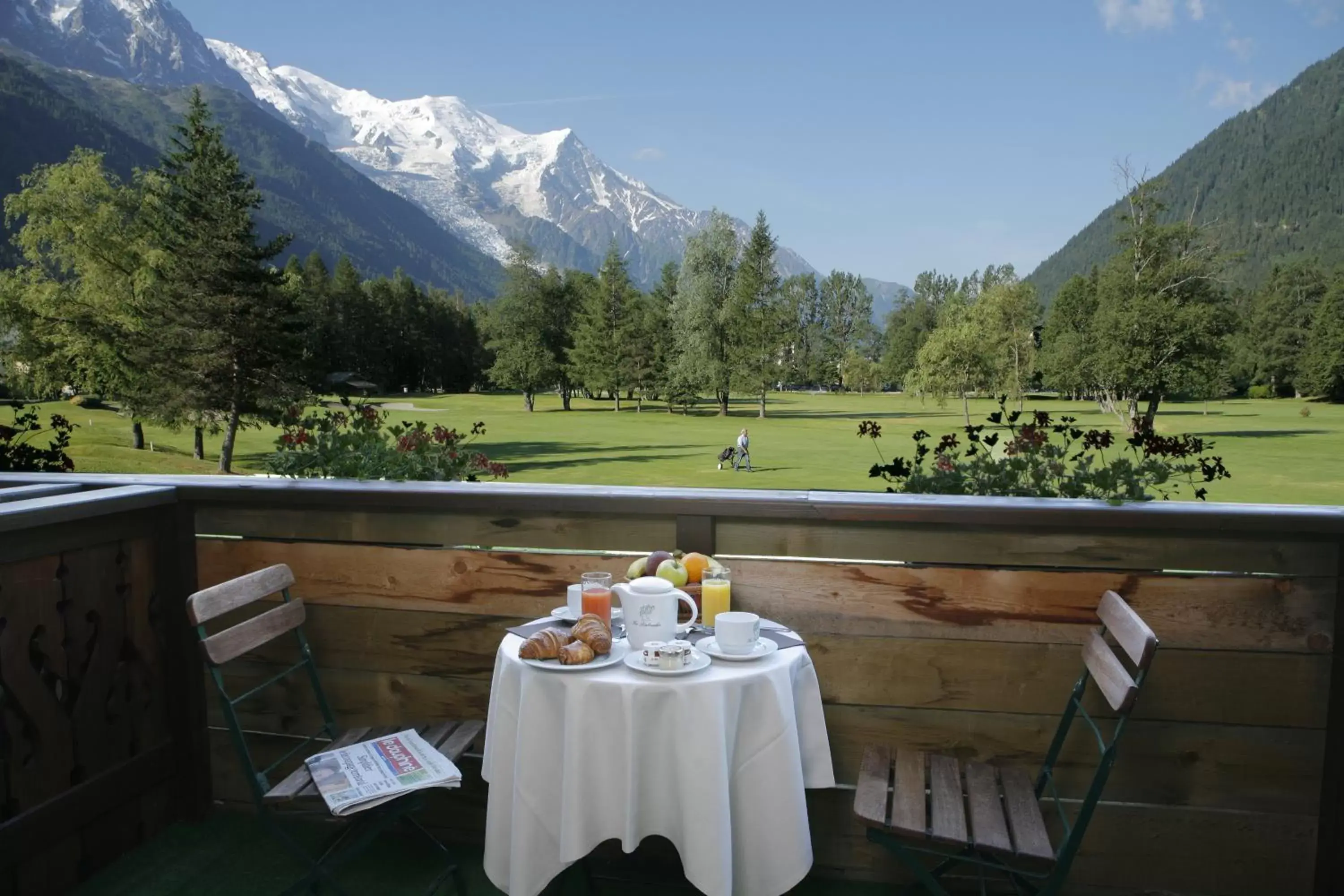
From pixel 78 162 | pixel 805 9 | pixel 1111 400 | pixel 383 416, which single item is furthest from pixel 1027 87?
pixel 383 416

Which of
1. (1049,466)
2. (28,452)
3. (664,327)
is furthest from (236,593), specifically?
(664,327)

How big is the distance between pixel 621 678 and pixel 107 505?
1746 mm

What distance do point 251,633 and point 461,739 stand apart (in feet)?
2.07

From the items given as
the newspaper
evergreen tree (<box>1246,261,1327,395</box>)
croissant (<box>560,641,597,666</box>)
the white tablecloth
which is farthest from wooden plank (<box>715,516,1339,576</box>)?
evergreen tree (<box>1246,261,1327,395</box>)

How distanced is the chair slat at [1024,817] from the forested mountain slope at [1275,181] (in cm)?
9780

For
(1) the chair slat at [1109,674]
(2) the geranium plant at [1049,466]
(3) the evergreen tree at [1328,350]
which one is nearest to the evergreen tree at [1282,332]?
(3) the evergreen tree at [1328,350]

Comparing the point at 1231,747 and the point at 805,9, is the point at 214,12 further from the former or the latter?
the point at 1231,747

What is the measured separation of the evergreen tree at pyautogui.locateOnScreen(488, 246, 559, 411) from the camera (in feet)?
165

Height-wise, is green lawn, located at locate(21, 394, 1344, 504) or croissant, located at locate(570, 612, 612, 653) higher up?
croissant, located at locate(570, 612, 612, 653)

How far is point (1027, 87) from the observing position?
138 ft

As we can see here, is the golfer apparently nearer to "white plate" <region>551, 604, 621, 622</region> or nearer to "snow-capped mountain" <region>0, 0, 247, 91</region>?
"white plate" <region>551, 604, 621, 622</region>

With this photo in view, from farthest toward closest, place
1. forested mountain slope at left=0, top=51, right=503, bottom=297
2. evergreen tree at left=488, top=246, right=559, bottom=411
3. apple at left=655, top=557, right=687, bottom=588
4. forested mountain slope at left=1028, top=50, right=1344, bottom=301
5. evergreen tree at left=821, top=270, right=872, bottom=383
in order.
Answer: forested mountain slope at left=1028, top=50, right=1344, bottom=301
forested mountain slope at left=0, top=51, right=503, bottom=297
evergreen tree at left=821, top=270, right=872, bottom=383
evergreen tree at left=488, top=246, right=559, bottom=411
apple at left=655, top=557, right=687, bottom=588

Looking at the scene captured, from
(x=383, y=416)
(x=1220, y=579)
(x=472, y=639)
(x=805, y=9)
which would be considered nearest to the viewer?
(x=1220, y=579)

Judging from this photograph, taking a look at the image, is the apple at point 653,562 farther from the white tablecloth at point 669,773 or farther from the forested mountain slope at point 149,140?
the forested mountain slope at point 149,140
